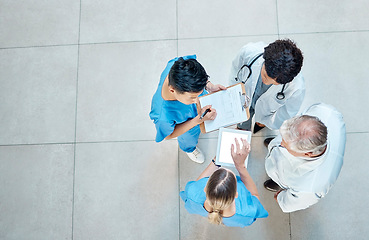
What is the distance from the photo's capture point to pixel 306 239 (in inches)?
102

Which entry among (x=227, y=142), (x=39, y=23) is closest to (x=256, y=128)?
(x=227, y=142)

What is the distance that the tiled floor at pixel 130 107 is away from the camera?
105 inches

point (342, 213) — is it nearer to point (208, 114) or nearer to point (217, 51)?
point (208, 114)

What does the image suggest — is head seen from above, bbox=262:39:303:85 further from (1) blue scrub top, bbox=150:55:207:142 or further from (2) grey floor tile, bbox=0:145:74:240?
(2) grey floor tile, bbox=0:145:74:240

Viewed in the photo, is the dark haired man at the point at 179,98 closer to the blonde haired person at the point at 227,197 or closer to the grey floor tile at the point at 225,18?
the blonde haired person at the point at 227,197

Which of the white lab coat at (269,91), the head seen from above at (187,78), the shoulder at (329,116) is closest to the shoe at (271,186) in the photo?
the white lab coat at (269,91)

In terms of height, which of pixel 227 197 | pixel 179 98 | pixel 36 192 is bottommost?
→ pixel 36 192

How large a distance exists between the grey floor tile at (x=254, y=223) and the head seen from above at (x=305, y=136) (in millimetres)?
1076

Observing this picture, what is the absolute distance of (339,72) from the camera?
281cm

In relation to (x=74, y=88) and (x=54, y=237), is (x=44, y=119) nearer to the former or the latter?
(x=74, y=88)

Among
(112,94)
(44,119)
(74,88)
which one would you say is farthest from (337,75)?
(44,119)

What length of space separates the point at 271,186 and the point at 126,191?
1292mm

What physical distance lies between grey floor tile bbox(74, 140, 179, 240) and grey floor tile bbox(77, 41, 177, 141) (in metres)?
0.15

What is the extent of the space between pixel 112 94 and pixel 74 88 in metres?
0.39
